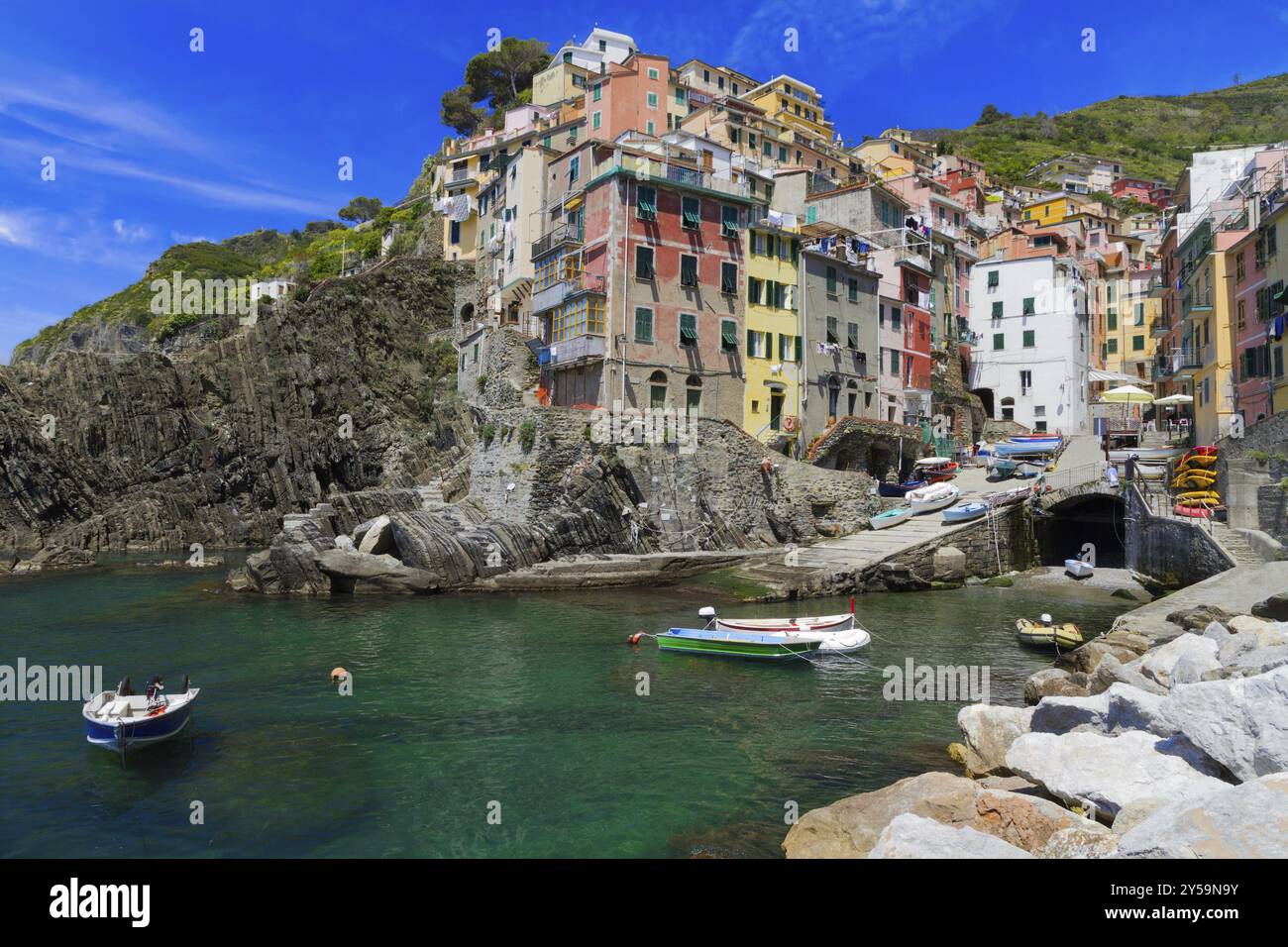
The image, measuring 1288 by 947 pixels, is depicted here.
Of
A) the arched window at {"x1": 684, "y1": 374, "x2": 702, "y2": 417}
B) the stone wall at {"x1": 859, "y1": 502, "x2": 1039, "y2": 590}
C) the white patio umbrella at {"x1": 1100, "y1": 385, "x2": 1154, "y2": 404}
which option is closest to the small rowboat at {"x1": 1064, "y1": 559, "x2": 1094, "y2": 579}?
the stone wall at {"x1": 859, "y1": 502, "x2": 1039, "y2": 590}

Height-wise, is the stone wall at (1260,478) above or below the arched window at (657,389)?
below

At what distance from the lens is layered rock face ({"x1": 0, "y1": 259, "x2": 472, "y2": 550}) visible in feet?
182

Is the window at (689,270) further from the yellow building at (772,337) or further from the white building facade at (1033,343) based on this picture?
the white building facade at (1033,343)

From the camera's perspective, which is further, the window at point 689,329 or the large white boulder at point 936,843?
the window at point 689,329

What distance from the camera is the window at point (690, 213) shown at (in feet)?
144

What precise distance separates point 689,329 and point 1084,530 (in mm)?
25080

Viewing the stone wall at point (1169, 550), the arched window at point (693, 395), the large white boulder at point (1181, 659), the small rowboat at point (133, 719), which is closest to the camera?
the large white boulder at point (1181, 659)

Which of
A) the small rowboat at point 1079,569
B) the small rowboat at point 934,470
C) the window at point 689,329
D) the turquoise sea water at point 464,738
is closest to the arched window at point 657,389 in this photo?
the window at point 689,329

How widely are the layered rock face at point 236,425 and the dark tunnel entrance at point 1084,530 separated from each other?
3541cm

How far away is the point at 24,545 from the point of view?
52312 millimetres

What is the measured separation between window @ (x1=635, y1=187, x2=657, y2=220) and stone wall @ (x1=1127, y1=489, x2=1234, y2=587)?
26724mm

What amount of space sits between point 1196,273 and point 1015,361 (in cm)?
1793

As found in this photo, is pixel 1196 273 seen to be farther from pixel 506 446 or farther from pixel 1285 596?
pixel 506 446

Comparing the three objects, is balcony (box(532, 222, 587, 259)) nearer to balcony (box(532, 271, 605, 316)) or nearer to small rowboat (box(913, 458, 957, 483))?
balcony (box(532, 271, 605, 316))
